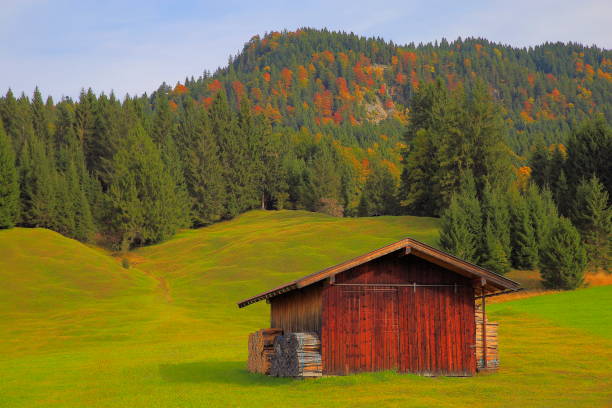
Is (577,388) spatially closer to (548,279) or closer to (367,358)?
(367,358)

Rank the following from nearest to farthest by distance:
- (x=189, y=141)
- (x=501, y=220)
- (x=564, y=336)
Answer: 1. (x=564, y=336)
2. (x=501, y=220)
3. (x=189, y=141)

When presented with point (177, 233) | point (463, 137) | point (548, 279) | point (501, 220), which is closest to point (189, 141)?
point (177, 233)

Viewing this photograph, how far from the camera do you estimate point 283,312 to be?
106 ft

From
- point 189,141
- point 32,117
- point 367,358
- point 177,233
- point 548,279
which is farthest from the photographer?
point 32,117

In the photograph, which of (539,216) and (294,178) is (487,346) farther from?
(294,178)

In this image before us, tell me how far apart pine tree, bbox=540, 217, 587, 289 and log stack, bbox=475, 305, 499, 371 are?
37.8 m

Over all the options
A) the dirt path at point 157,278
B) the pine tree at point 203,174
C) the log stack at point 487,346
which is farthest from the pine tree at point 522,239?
the pine tree at point 203,174

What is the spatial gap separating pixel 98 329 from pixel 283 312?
25975 mm

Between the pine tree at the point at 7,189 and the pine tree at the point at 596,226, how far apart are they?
72562 millimetres

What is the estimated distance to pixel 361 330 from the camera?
27.3 metres

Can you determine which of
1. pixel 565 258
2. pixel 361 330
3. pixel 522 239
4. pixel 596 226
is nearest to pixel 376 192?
pixel 522 239

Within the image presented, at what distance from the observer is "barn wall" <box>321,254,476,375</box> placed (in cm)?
2712

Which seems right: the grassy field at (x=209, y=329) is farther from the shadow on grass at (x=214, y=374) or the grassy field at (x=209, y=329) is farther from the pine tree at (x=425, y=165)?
the pine tree at (x=425, y=165)

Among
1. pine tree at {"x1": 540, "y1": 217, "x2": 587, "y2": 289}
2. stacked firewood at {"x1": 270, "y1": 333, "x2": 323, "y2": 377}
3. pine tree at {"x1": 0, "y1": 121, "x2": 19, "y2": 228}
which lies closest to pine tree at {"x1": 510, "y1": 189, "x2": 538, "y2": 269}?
pine tree at {"x1": 540, "y1": 217, "x2": 587, "y2": 289}
